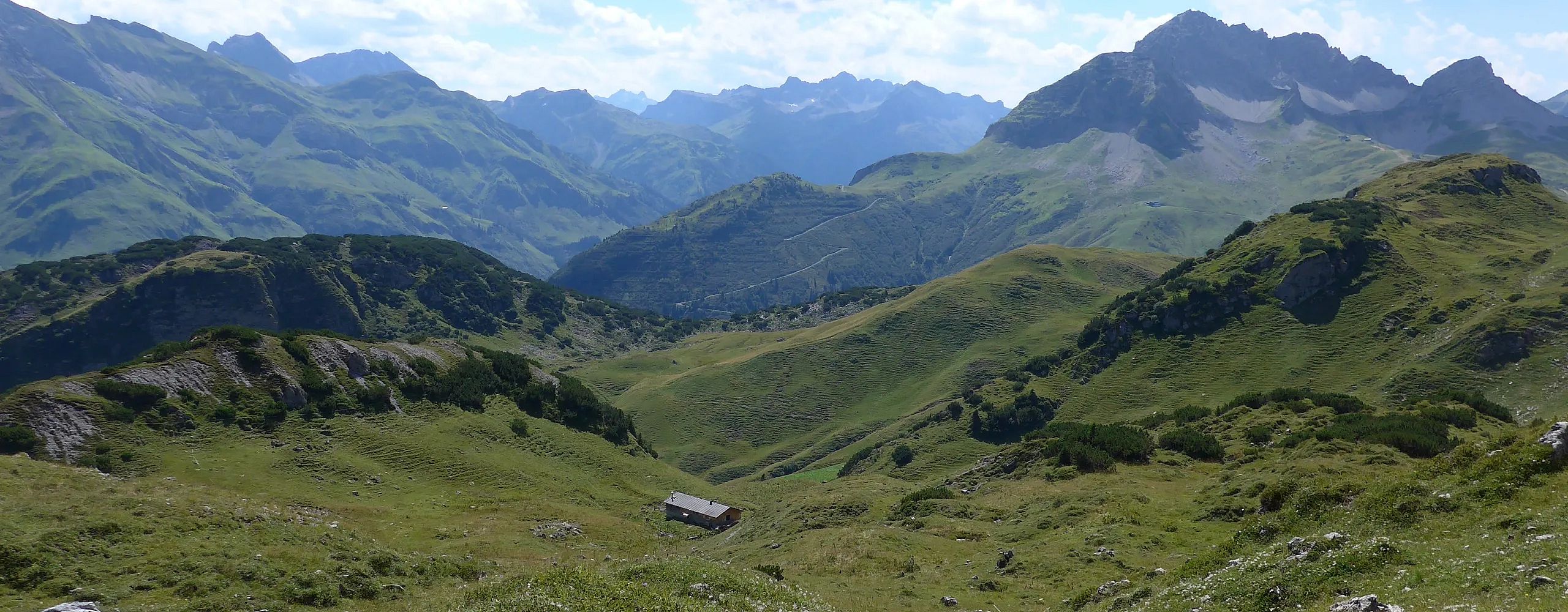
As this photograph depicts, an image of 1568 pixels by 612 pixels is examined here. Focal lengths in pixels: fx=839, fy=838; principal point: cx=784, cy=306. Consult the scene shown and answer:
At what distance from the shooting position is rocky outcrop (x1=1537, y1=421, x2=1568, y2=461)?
2614 cm

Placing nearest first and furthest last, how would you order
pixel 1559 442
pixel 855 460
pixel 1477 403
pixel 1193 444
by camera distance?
pixel 1559 442
pixel 1193 444
pixel 1477 403
pixel 855 460

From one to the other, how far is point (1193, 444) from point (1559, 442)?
39.6 metres

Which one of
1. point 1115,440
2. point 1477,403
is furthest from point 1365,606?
point 1477,403

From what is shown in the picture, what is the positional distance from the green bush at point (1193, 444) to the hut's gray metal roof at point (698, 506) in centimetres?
3827

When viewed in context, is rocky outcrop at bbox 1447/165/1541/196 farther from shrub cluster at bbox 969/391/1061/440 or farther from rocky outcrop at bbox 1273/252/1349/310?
shrub cluster at bbox 969/391/1061/440

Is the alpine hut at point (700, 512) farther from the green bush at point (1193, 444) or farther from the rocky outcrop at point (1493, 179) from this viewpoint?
the rocky outcrop at point (1493, 179)

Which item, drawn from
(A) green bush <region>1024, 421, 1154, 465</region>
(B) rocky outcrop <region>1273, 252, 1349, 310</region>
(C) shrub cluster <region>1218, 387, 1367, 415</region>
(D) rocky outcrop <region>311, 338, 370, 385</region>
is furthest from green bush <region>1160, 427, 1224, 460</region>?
(B) rocky outcrop <region>1273, 252, 1349, 310</region>

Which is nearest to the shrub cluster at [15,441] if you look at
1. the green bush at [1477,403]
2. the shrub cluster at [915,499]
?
the shrub cluster at [915,499]

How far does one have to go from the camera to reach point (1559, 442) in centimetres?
2630

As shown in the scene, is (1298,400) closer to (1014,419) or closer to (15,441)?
(1014,419)

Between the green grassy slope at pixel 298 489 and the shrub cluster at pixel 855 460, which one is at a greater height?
the green grassy slope at pixel 298 489

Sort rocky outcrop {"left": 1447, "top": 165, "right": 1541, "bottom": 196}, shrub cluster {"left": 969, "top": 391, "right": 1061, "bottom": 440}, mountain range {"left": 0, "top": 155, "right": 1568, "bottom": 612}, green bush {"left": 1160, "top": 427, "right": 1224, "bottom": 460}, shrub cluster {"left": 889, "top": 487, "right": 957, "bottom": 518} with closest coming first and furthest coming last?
mountain range {"left": 0, "top": 155, "right": 1568, "bottom": 612}, shrub cluster {"left": 889, "top": 487, "right": 957, "bottom": 518}, green bush {"left": 1160, "top": 427, "right": 1224, "bottom": 460}, shrub cluster {"left": 969, "top": 391, "right": 1061, "bottom": 440}, rocky outcrop {"left": 1447, "top": 165, "right": 1541, "bottom": 196}

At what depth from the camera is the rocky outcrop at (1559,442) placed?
26.1 meters

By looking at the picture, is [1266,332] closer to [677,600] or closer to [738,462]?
[738,462]
